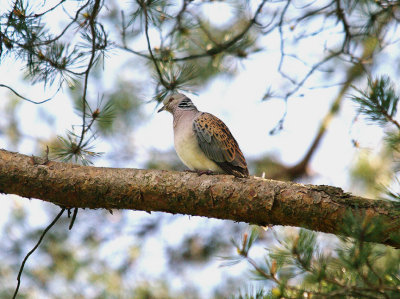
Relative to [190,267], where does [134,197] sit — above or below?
above

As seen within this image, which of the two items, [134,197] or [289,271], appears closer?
[289,271]

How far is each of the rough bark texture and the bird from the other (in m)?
0.75

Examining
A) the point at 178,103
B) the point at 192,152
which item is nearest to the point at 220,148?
the point at 192,152

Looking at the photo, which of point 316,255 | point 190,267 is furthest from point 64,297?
point 316,255

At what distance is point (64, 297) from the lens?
477cm

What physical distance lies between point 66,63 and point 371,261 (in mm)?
2174

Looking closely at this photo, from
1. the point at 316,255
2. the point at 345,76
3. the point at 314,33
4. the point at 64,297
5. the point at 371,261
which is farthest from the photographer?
the point at 345,76

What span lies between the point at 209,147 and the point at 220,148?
0.27 feet

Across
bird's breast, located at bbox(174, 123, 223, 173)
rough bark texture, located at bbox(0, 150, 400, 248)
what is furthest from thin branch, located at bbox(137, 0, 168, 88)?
rough bark texture, located at bbox(0, 150, 400, 248)

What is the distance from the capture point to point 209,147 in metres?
3.53

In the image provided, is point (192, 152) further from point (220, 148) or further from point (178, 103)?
point (178, 103)

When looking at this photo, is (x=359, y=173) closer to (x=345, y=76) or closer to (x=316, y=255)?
(x=345, y=76)

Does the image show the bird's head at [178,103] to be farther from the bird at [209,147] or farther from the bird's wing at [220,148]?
the bird's wing at [220,148]

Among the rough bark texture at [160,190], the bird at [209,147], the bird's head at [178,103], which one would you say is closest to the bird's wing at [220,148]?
the bird at [209,147]
